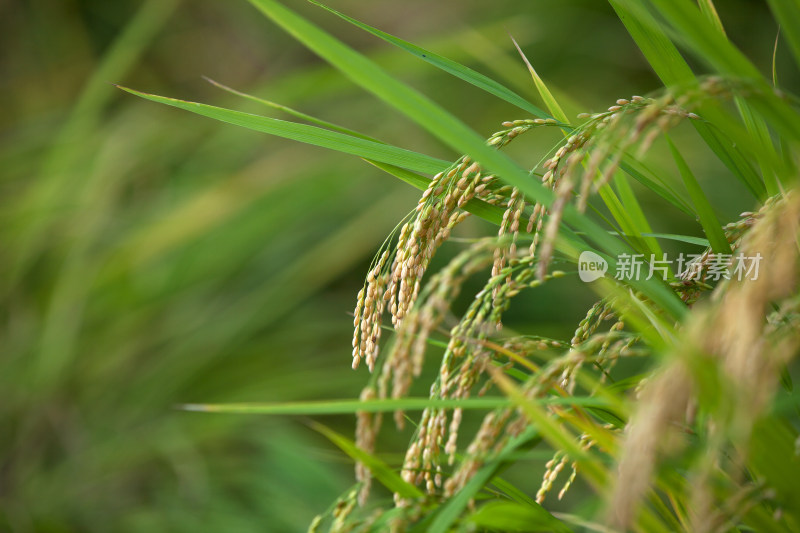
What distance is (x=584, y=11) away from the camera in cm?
248

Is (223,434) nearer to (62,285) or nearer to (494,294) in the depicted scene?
(62,285)

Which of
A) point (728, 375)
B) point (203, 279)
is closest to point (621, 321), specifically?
point (728, 375)

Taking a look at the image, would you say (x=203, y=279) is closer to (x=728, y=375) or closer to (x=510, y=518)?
(x=510, y=518)

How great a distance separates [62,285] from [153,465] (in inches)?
23.0

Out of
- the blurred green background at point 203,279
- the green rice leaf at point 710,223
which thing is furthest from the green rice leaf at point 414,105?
the blurred green background at point 203,279

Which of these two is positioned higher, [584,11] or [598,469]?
[584,11]

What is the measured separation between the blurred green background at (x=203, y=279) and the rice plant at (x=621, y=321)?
0.95m

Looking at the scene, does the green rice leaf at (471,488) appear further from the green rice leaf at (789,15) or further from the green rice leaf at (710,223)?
the green rice leaf at (789,15)

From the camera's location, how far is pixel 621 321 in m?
0.60

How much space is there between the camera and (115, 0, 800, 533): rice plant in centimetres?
37

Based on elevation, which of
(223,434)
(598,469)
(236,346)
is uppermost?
(598,469)

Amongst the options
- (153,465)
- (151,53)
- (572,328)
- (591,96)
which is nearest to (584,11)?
(591,96)

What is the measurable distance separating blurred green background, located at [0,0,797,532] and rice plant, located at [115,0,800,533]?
954mm

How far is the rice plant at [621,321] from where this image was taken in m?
0.37
